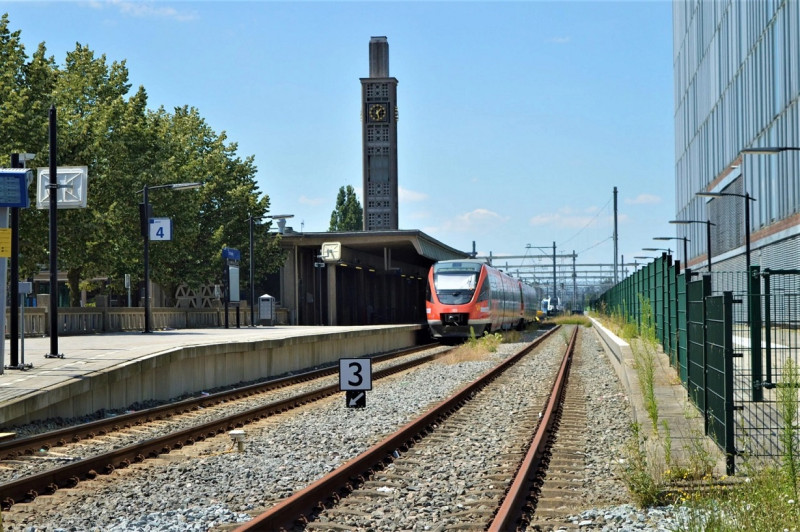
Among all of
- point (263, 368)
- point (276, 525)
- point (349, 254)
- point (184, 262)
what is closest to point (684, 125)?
point (349, 254)

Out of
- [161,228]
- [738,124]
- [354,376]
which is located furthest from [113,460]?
[738,124]

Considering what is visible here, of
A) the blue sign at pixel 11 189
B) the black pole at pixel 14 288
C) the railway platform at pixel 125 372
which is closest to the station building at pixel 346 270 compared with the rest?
the railway platform at pixel 125 372

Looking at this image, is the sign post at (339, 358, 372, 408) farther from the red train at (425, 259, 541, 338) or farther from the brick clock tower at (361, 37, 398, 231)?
the brick clock tower at (361, 37, 398, 231)

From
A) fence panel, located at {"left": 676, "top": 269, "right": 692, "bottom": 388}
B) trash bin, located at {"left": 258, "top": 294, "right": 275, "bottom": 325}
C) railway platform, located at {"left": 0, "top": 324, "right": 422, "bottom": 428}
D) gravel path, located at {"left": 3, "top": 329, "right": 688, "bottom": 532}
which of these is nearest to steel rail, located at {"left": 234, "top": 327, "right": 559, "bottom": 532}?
gravel path, located at {"left": 3, "top": 329, "right": 688, "bottom": 532}

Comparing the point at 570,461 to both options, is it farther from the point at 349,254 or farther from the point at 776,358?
the point at 349,254

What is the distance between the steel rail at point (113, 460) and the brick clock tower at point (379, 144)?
277 feet

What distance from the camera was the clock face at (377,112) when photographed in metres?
103

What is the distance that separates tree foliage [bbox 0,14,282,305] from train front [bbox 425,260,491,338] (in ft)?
39.3

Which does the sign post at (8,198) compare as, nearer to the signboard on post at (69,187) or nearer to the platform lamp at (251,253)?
the signboard on post at (69,187)

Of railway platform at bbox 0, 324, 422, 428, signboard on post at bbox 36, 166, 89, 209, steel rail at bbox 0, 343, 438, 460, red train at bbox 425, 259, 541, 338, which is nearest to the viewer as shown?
steel rail at bbox 0, 343, 438, 460

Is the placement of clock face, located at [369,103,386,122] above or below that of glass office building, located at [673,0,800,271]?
above

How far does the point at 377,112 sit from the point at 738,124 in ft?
180

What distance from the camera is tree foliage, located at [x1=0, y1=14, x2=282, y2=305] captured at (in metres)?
32.9

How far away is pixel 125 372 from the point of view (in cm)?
1683
